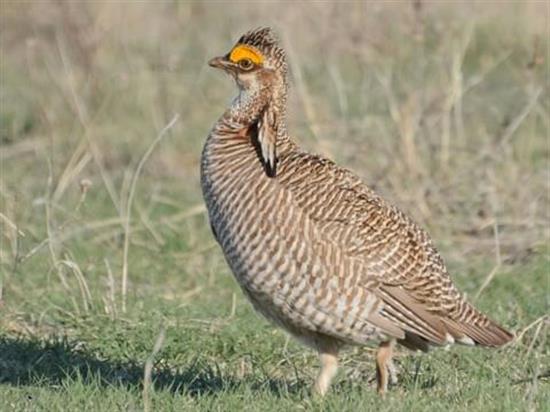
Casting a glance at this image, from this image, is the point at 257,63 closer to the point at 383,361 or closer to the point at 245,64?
the point at 245,64

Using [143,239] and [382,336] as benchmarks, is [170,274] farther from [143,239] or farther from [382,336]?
[382,336]

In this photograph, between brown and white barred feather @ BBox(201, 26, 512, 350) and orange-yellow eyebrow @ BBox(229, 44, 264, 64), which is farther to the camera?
orange-yellow eyebrow @ BBox(229, 44, 264, 64)

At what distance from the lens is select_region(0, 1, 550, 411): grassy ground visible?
662cm

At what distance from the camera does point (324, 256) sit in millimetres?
6027

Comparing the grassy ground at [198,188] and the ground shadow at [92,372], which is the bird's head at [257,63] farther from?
the ground shadow at [92,372]

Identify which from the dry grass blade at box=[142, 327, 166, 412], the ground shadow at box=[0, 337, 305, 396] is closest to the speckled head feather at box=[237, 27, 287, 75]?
the ground shadow at box=[0, 337, 305, 396]

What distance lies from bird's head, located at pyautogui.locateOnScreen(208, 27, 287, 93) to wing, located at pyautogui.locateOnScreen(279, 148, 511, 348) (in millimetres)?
399

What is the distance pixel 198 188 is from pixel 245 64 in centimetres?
457

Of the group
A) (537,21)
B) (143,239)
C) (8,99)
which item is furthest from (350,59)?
(143,239)

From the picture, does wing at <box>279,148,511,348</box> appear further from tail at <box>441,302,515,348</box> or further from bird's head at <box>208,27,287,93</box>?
bird's head at <box>208,27,287,93</box>

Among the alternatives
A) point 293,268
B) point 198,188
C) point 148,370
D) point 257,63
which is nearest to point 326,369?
point 293,268

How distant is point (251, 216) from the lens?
Answer: 6102 millimetres

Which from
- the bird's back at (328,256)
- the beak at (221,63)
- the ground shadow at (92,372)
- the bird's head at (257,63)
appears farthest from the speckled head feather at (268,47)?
the ground shadow at (92,372)

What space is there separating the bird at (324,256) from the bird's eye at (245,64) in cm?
12
